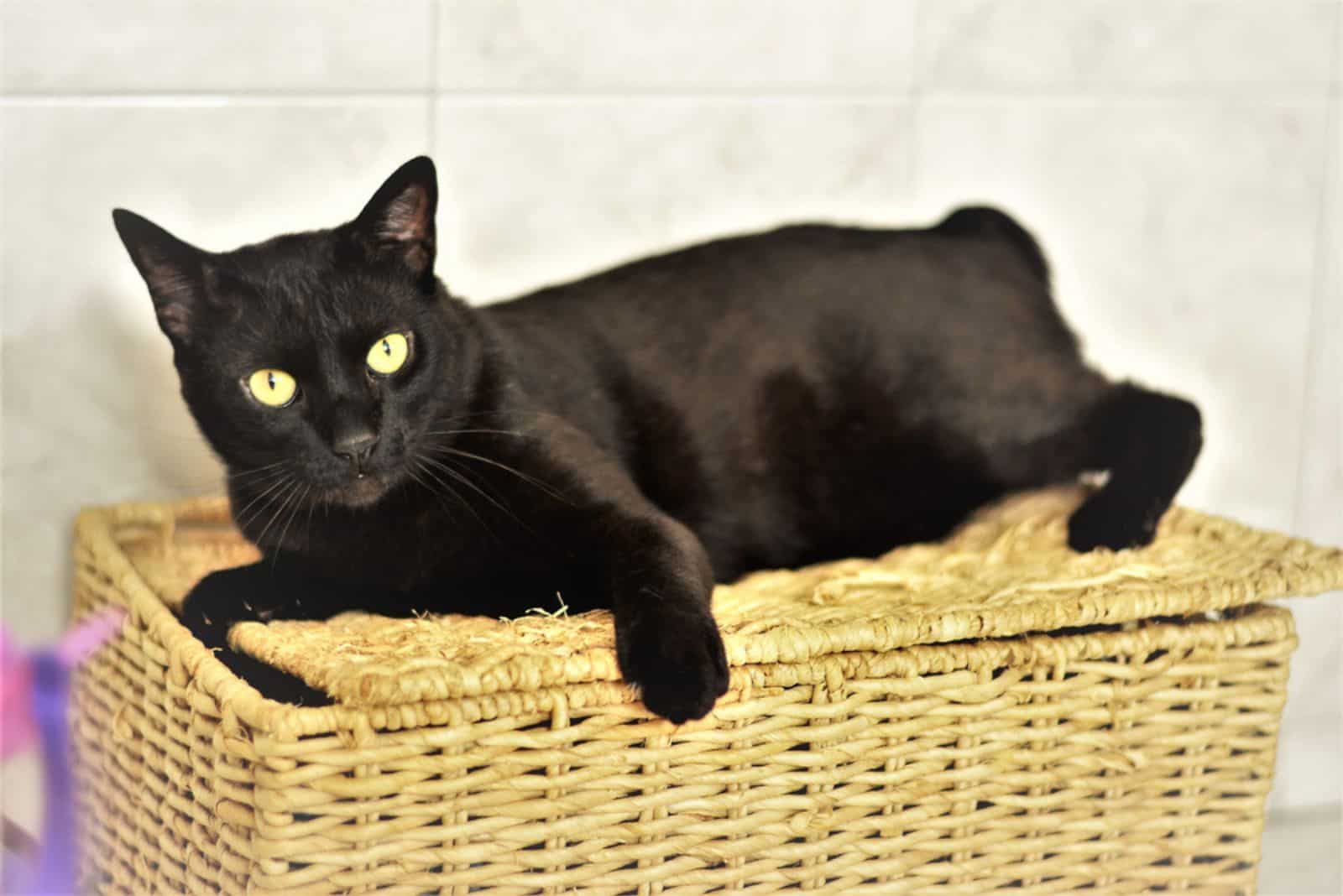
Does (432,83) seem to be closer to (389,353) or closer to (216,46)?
(216,46)

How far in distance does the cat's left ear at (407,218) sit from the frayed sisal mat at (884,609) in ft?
1.01

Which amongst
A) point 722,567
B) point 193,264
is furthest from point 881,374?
point 193,264

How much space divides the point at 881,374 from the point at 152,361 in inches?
31.2

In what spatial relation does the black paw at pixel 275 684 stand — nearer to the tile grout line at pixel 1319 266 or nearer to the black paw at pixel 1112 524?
the black paw at pixel 1112 524

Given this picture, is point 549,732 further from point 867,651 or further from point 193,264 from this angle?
point 193,264

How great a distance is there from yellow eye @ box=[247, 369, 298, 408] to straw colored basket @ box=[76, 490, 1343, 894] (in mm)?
181

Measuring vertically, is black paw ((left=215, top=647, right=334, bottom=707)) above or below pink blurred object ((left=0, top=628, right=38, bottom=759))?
below

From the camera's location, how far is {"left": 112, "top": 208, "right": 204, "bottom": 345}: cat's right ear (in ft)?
3.42

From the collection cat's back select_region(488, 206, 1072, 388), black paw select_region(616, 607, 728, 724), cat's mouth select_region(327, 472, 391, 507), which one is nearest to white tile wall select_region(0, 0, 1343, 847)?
cat's back select_region(488, 206, 1072, 388)

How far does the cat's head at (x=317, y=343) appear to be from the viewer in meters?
1.05

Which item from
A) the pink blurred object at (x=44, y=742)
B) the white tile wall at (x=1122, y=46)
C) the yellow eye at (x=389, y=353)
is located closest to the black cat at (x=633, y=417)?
the yellow eye at (x=389, y=353)

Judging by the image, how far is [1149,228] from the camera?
181cm

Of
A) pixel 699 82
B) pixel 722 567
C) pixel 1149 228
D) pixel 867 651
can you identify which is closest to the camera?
pixel 867 651

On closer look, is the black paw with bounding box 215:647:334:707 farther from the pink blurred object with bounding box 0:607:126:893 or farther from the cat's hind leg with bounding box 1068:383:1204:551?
the cat's hind leg with bounding box 1068:383:1204:551
